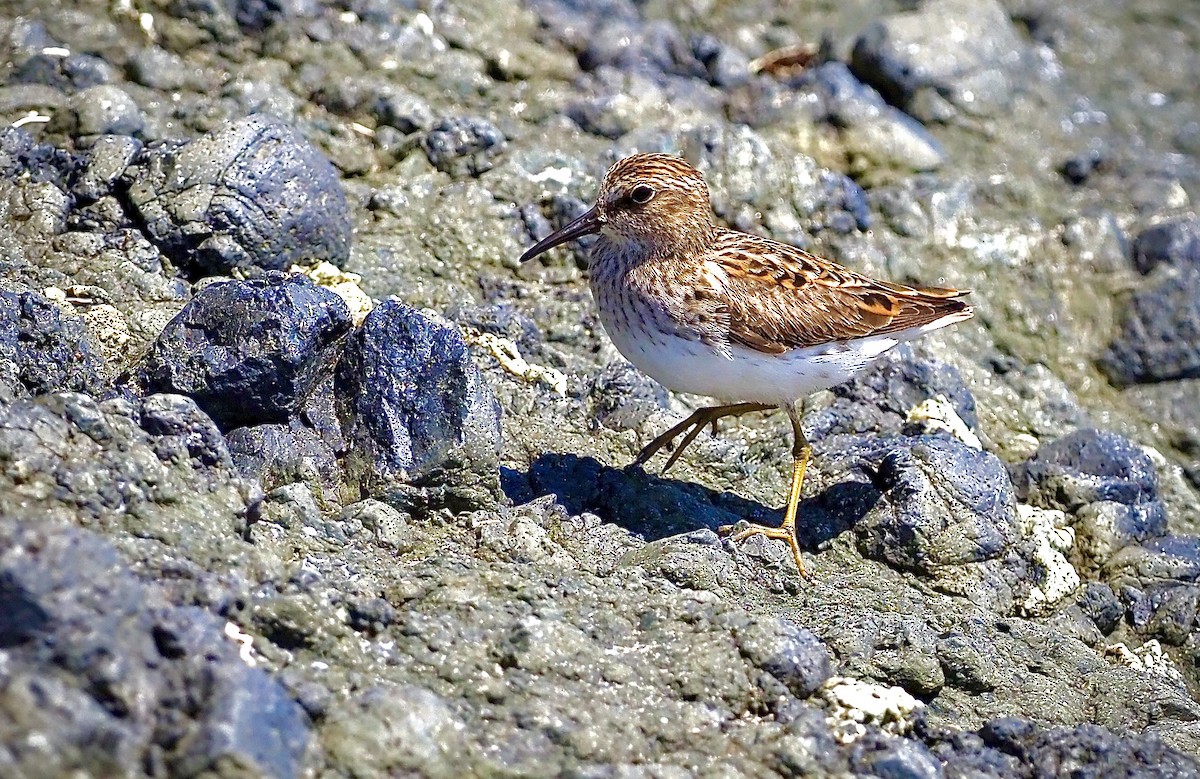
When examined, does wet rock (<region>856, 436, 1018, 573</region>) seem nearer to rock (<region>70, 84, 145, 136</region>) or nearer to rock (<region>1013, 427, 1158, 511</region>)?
rock (<region>1013, 427, 1158, 511</region>)

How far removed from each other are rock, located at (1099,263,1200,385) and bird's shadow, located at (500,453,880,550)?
381cm

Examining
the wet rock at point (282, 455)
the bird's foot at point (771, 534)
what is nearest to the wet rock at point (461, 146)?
the wet rock at point (282, 455)

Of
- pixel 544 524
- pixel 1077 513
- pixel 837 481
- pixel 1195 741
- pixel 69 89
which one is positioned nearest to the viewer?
pixel 1195 741

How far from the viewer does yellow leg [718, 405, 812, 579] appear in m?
6.79

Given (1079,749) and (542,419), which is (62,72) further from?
(1079,749)

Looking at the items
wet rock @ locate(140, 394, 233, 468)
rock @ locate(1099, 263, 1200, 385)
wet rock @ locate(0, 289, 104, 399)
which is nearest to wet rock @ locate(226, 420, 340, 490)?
wet rock @ locate(140, 394, 233, 468)

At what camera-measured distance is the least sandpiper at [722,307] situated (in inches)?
273

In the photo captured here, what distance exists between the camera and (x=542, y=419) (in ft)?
24.7

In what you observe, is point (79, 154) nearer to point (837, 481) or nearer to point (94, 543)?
point (94, 543)

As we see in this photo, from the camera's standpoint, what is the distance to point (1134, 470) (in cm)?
809

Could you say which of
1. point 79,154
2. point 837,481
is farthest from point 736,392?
point 79,154

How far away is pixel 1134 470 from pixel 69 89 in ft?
23.5

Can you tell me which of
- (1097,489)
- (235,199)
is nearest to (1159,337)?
(1097,489)

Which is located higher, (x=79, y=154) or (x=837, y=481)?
(x=79, y=154)
